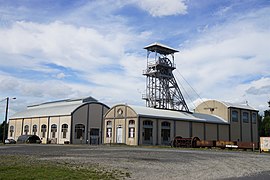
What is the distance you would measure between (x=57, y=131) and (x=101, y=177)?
191ft

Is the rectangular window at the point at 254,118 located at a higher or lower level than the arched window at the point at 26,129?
higher

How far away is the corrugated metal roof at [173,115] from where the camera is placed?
57.2m

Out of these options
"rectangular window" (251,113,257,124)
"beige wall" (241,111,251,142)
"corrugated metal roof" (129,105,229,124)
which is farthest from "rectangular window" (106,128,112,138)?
"rectangular window" (251,113,257,124)

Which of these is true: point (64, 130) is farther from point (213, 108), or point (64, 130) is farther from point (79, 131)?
point (213, 108)

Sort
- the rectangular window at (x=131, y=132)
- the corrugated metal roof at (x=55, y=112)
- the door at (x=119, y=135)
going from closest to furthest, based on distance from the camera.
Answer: the rectangular window at (x=131, y=132) < the door at (x=119, y=135) < the corrugated metal roof at (x=55, y=112)

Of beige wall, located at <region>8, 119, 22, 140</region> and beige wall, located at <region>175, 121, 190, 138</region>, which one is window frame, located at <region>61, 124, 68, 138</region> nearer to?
beige wall, located at <region>8, 119, 22, 140</region>

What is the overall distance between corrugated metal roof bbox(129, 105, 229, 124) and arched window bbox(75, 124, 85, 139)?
14.5 meters

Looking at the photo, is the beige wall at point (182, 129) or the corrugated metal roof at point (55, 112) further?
the corrugated metal roof at point (55, 112)

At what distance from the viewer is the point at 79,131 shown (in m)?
67.8

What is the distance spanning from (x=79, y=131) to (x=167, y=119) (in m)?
18.8

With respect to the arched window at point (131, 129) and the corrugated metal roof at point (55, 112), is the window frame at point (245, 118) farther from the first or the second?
the corrugated metal roof at point (55, 112)

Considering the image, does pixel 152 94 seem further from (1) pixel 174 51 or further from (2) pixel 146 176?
(2) pixel 146 176

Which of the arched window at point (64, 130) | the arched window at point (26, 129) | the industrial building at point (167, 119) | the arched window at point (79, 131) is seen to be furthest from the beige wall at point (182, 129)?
the arched window at point (26, 129)

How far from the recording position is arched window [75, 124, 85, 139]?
221ft
